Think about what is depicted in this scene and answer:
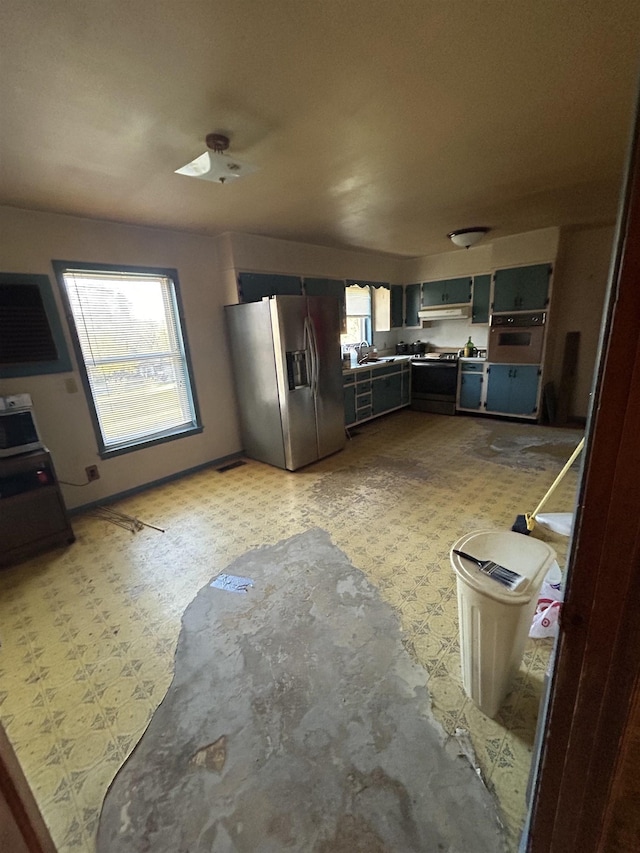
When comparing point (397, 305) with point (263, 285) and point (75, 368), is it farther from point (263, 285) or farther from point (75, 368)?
point (75, 368)

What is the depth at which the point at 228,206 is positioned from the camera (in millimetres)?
2729

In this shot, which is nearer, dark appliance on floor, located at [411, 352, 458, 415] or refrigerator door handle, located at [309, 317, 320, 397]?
refrigerator door handle, located at [309, 317, 320, 397]

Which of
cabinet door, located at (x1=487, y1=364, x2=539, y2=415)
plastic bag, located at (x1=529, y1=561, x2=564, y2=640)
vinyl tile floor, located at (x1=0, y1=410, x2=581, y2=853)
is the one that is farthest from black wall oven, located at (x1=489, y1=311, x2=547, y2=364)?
plastic bag, located at (x1=529, y1=561, x2=564, y2=640)

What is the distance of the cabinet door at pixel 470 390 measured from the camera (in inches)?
201

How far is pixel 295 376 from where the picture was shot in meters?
3.54

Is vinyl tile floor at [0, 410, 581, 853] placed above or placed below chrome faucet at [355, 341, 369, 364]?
below

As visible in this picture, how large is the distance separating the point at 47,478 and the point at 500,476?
12.2 feet

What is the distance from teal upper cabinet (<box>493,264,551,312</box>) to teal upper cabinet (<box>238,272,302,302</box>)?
8.75 ft

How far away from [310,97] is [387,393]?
160 inches

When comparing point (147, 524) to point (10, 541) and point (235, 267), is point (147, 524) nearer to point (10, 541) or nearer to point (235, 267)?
point (10, 541)

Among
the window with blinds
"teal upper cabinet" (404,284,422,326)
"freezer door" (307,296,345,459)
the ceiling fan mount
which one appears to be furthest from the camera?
"teal upper cabinet" (404,284,422,326)

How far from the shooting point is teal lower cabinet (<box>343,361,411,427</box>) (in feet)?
15.3

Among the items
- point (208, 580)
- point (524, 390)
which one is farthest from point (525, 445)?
point (208, 580)

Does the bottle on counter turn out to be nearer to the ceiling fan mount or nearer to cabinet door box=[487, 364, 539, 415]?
cabinet door box=[487, 364, 539, 415]
